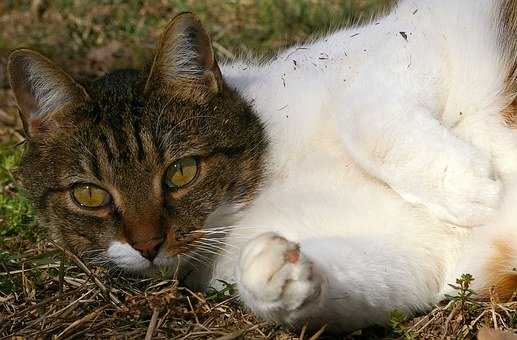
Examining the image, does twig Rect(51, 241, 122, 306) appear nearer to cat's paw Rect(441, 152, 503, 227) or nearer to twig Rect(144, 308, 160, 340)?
twig Rect(144, 308, 160, 340)

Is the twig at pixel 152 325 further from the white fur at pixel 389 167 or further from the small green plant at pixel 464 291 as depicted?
the small green plant at pixel 464 291

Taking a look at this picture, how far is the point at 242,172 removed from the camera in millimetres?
2506

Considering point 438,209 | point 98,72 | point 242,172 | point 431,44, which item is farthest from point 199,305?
point 98,72

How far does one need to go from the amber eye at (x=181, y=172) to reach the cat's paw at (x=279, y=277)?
506 millimetres

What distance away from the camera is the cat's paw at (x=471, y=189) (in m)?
2.18

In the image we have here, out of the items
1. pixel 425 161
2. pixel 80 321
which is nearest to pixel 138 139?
pixel 80 321

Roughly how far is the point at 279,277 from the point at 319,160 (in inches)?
27.8

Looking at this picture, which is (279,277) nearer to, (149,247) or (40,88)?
(149,247)

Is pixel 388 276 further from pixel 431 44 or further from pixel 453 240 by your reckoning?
pixel 431 44

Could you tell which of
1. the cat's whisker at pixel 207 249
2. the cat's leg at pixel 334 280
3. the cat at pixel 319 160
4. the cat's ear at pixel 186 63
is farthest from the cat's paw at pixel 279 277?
the cat's ear at pixel 186 63

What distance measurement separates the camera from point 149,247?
2240mm

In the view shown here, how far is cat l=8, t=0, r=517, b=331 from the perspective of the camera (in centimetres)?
222

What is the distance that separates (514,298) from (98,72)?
320 centimetres

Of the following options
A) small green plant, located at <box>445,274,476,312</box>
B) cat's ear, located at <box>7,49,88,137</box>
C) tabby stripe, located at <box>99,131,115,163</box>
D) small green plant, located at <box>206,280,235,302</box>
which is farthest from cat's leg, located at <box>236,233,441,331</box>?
cat's ear, located at <box>7,49,88,137</box>
